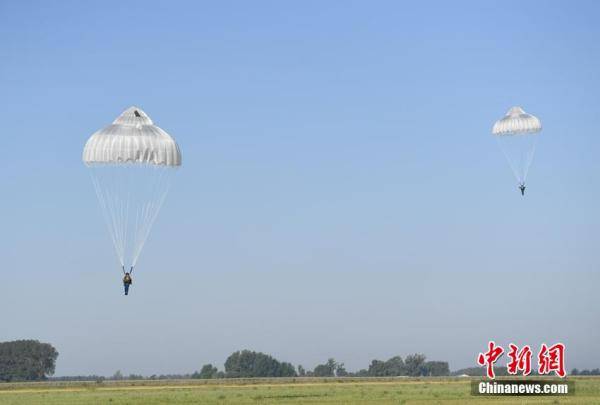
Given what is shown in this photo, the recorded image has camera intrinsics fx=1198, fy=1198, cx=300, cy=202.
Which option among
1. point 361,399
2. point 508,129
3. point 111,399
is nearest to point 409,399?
point 361,399

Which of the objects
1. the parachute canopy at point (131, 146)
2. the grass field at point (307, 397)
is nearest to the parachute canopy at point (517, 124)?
the grass field at point (307, 397)

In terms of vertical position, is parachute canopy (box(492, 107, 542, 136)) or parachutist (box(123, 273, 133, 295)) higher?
parachute canopy (box(492, 107, 542, 136))

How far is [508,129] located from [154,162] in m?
42.1

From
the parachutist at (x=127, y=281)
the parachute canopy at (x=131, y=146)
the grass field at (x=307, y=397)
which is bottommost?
the grass field at (x=307, y=397)

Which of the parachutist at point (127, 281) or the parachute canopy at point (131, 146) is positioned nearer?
the parachutist at point (127, 281)

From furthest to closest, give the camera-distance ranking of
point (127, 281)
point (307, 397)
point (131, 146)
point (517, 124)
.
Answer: point (517, 124)
point (307, 397)
point (131, 146)
point (127, 281)

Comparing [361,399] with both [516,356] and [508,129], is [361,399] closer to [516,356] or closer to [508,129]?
[516,356]

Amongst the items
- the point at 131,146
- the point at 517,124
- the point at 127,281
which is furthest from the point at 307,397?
the point at 517,124

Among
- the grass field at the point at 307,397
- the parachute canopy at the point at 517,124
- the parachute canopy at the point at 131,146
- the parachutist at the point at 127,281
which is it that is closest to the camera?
the parachutist at the point at 127,281

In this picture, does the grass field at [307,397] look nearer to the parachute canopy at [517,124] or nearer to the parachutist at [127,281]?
the parachutist at [127,281]

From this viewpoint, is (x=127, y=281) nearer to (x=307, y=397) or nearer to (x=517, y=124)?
(x=307, y=397)

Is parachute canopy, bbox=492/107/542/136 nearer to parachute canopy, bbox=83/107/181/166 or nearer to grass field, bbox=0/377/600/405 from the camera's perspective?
grass field, bbox=0/377/600/405

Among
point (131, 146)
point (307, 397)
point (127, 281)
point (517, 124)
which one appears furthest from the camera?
point (517, 124)

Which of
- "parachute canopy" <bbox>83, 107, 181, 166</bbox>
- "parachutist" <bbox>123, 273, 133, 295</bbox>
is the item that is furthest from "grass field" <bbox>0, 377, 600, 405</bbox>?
"parachute canopy" <bbox>83, 107, 181, 166</bbox>
